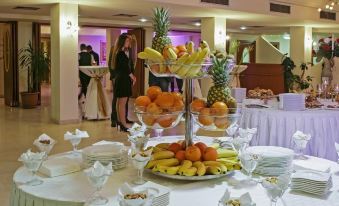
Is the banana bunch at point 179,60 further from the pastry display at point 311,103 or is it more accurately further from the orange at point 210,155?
the pastry display at point 311,103

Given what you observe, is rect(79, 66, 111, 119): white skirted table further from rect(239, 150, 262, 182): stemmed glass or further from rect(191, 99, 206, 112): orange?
rect(239, 150, 262, 182): stemmed glass

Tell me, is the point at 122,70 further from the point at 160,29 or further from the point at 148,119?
the point at 148,119

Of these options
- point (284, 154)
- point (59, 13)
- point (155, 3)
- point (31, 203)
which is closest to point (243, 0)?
point (155, 3)

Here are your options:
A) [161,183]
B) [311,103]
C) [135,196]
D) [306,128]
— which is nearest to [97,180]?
[135,196]

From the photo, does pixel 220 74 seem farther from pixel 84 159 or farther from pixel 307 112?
pixel 307 112

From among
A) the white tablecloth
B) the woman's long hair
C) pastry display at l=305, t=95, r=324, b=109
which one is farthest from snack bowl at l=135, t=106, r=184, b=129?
the woman's long hair

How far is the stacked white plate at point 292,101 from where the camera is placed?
4645 mm

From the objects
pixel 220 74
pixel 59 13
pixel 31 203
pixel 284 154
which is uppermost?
pixel 59 13

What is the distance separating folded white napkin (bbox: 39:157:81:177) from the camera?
2.20 meters

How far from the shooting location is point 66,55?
29.6 ft

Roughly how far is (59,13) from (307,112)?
5927mm

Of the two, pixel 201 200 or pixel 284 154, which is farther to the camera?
pixel 284 154

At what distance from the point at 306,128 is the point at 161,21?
254 centimetres

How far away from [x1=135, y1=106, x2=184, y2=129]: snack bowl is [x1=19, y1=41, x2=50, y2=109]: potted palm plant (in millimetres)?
9851
